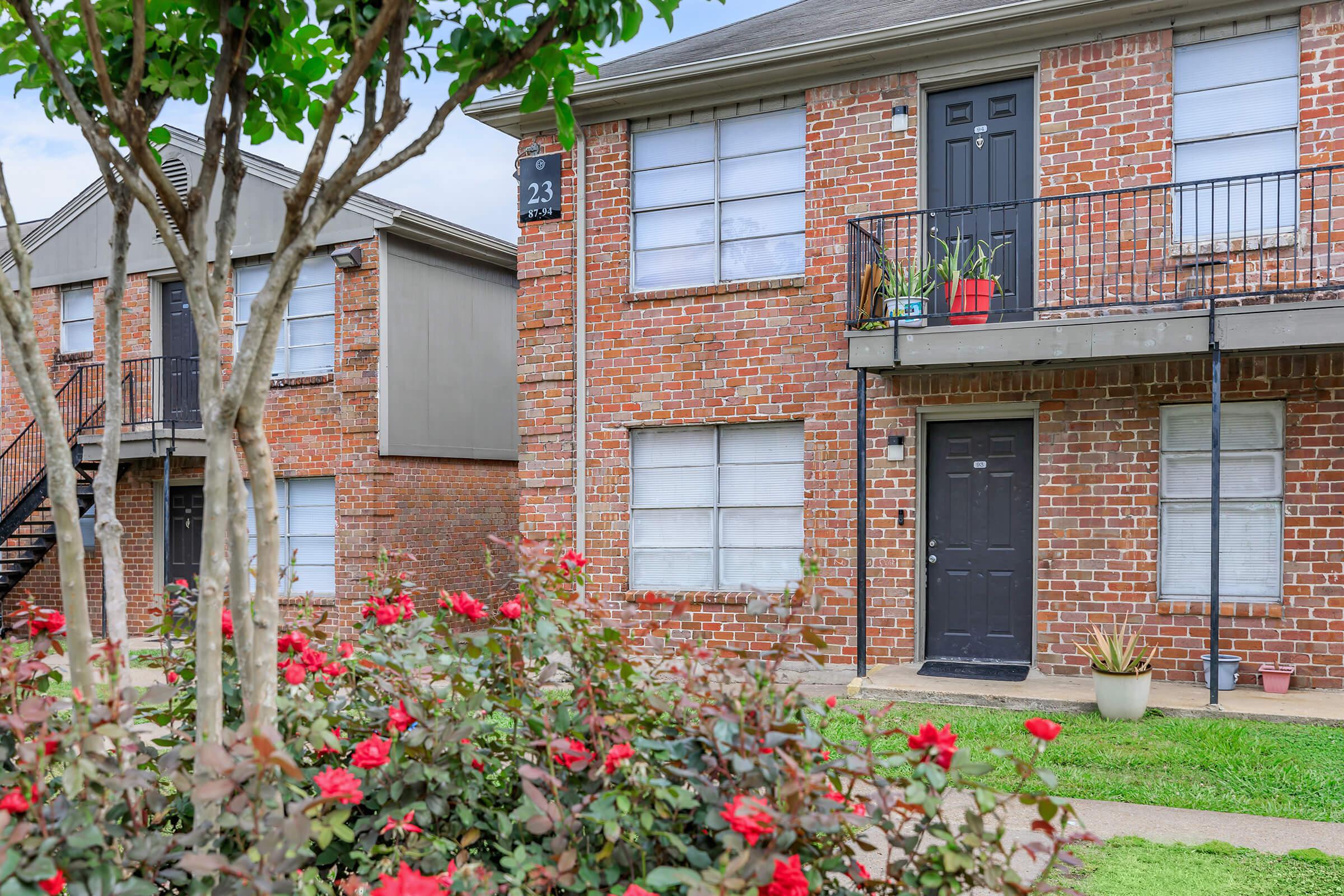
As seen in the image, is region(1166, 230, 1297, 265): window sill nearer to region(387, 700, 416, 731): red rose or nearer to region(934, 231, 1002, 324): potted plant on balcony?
region(934, 231, 1002, 324): potted plant on balcony

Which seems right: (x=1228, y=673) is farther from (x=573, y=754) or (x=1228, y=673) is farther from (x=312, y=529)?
(x=312, y=529)

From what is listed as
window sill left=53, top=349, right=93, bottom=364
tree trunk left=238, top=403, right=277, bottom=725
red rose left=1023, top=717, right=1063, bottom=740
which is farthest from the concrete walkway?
window sill left=53, top=349, right=93, bottom=364

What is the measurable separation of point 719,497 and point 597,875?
25.5ft

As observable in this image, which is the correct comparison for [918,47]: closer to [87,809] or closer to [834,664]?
[834,664]

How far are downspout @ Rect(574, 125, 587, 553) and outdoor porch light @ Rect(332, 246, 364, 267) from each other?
341 centimetres

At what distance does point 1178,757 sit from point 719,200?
6.24 metres

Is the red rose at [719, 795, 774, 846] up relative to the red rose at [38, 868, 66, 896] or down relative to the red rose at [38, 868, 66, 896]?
up

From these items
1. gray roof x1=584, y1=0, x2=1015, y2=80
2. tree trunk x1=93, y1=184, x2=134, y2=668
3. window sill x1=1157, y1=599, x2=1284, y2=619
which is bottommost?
window sill x1=1157, y1=599, x2=1284, y2=619

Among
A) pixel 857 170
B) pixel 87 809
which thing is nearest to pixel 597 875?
pixel 87 809

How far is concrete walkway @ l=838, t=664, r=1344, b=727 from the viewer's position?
23.3 ft

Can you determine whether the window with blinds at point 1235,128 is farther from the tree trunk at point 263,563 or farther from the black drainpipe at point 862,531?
the tree trunk at point 263,563

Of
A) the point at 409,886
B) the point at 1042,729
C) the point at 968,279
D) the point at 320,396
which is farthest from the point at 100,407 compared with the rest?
the point at 1042,729

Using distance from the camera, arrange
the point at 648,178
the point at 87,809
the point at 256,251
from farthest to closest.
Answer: the point at 256,251, the point at 648,178, the point at 87,809

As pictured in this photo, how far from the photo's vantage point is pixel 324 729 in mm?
2285
